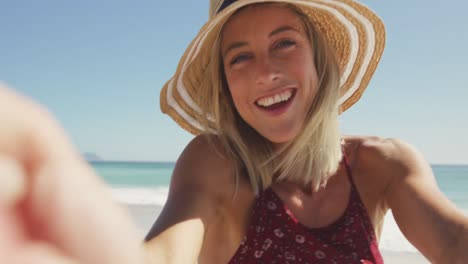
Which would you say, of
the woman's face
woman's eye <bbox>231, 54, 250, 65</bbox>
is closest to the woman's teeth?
the woman's face

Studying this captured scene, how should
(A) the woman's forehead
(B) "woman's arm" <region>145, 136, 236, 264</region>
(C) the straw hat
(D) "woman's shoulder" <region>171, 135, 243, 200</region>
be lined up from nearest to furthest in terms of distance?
1. (B) "woman's arm" <region>145, 136, 236, 264</region>
2. (D) "woman's shoulder" <region>171, 135, 243, 200</region>
3. (A) the woman's forehead
4. (C) the straw hat

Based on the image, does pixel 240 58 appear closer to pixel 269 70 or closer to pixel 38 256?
pixel 269 70

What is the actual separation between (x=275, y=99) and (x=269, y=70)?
11cm

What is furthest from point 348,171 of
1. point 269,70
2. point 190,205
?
point 190,205

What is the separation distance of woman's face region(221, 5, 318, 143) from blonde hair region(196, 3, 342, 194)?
0.08 m

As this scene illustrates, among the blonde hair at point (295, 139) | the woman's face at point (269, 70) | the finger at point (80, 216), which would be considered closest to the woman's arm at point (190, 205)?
the blonde hair at point (295, 139)

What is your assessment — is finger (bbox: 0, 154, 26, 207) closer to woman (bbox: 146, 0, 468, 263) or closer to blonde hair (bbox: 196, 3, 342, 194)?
woman (bbox: 146, 0, 468, 263)

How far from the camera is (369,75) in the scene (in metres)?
2.25

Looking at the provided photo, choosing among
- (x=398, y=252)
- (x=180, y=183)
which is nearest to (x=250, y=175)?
(x=180, y=183)

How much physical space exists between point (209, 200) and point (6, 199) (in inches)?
51.9

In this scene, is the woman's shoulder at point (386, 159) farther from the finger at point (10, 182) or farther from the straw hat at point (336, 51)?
the finger at point (10, 182)

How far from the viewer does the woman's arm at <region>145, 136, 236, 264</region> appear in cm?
123

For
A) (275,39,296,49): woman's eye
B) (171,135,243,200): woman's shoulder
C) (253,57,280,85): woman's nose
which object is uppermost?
(275,39,296,49): woman's eye

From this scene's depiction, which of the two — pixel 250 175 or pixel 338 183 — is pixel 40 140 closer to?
pixel 250 175
